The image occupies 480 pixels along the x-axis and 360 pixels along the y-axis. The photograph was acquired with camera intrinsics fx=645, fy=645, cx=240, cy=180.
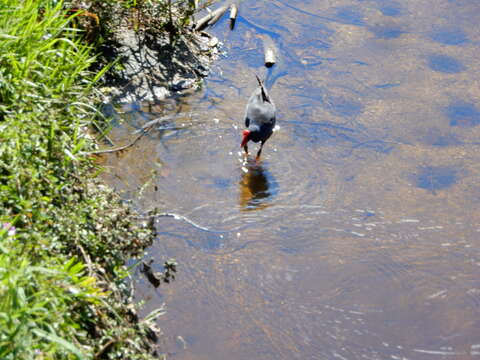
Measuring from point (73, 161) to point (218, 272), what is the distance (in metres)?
1.41

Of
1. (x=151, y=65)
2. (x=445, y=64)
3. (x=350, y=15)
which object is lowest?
(x=445, y=64)

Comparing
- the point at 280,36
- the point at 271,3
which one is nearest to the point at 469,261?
the point at 280,36

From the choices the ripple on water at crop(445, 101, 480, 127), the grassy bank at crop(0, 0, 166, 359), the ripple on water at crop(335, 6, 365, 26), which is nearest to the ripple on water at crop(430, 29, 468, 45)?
the ripple on water at crop(335, 6, 365, 26)

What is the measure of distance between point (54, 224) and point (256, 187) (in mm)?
2378

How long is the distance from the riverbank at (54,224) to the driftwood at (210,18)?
306 centimetres

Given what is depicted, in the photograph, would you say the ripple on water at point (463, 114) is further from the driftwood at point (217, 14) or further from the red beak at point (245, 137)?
the driftwood at point (217, 14)

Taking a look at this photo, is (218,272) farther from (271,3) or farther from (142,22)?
(271,3)

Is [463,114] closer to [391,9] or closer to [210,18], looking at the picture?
[391,9]

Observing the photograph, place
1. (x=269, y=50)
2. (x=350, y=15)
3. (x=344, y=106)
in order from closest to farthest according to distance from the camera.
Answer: (x=344, y=106), (x=269, y=50), (x=350, y=15)

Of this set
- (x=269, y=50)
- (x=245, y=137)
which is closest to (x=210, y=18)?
(x=269, y=50)

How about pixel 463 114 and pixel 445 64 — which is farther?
pixel 445 64

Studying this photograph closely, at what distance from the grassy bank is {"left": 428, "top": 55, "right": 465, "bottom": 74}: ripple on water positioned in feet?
14.8

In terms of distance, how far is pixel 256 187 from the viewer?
5895 mm

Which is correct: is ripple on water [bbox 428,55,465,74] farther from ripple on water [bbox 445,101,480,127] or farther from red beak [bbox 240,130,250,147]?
red beak [bbox 240,130,250,147]
